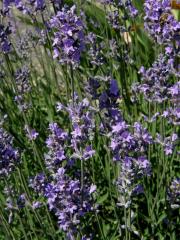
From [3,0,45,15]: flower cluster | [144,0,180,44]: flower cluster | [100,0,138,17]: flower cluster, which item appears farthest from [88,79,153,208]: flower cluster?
[100,0,138,17]: flower cluster

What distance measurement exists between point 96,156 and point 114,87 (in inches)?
57.8

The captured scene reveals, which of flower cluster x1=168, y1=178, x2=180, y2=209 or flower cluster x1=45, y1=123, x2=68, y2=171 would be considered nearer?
flower cluster x1=45, y1=123, x2=68, y2=171

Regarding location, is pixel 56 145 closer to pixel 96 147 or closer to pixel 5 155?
pixel 5 155

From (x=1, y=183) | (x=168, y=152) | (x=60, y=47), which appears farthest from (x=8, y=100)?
(x=60, y=47)

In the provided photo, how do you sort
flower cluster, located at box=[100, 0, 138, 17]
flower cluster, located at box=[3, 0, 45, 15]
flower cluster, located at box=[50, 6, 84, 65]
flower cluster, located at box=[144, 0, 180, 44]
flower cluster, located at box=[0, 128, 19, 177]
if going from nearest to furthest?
flower cluster, located at box=[50, 6, 84, 65]
flower cluster, located at box=[0, 128, 19, 177]
flower cluster, located at box=[144, 0, 180, 44]
flower cluster, located at box=[3, 0, 45, 15]
flower cluster, located at box=[100, 0, 138, 17]

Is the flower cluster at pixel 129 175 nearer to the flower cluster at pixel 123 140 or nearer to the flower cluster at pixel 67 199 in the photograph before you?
the flower cluster at pixel 123 140

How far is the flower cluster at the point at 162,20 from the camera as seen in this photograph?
9.16 feet

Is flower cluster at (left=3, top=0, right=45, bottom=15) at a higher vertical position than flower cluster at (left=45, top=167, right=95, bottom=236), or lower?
higher

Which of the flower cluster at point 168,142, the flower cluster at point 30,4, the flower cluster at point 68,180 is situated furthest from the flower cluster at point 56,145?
the flower cluster at point 30,4

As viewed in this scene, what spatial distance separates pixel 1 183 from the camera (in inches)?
153

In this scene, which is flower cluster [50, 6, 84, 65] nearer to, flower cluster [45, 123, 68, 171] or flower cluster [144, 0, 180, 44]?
flower cluster [45, 123, 68, 171]

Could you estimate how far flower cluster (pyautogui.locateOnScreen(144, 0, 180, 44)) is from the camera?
110 inches

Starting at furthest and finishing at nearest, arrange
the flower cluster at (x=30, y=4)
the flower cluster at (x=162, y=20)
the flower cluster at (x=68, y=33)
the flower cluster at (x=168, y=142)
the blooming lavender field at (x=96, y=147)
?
1. the flower cluster at (x=30, y=4)
2. the flower cluster at (x=168, y=142)
3. the flower cluster at (x=162, y=20)
4. the blooming lavender field at (x=96, y=147)
5. the flower cluster at (x=68, y=33)

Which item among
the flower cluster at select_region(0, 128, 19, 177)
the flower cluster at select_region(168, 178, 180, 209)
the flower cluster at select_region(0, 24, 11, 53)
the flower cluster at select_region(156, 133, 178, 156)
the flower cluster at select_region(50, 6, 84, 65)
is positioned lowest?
the flower cluster at select_region(168, 178, 180, 209)
